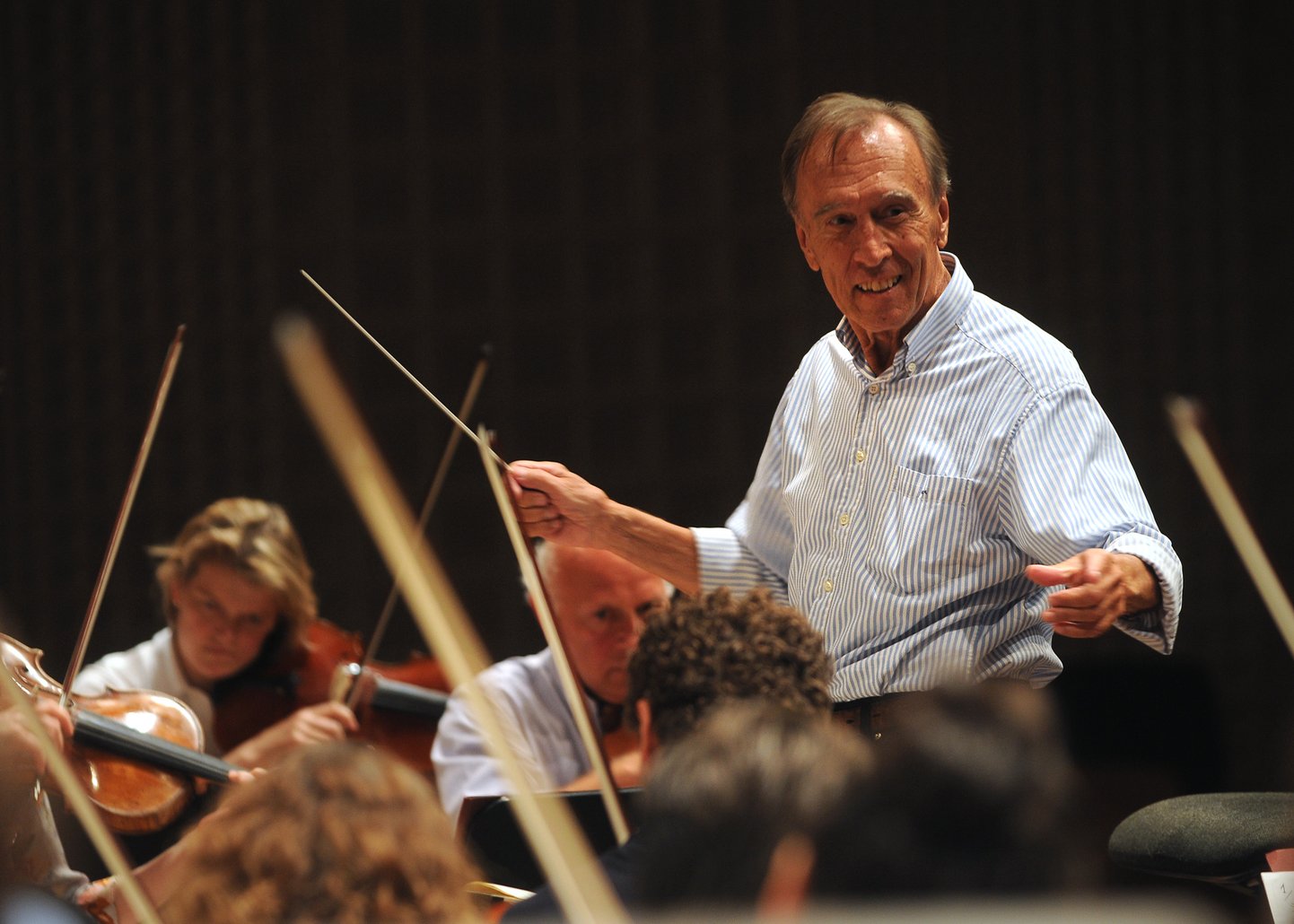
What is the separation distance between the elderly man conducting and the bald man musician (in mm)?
871

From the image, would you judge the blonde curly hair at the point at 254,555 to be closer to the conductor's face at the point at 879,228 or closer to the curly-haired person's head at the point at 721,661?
the conductor's face at the point at 879,228

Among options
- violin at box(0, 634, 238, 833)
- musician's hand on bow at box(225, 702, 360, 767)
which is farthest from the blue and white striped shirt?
musician's hand on bow at box(225, 702, 360, 767)

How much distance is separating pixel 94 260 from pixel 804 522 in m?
2.83

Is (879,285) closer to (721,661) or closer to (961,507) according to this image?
(961,507)

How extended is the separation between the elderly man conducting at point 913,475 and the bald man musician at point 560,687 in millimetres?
871

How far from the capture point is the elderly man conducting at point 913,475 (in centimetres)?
185

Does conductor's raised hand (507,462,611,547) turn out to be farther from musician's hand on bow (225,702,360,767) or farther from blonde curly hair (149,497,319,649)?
blonde curly hair (149,497,319,649)

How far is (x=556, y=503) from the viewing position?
208 cm

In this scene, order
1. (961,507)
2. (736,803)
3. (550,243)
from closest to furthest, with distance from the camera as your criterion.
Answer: (736,803)
(961,507)
(550,243)

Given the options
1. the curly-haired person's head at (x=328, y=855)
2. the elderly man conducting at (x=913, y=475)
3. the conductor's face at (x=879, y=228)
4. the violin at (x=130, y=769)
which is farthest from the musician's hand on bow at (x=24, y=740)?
the conductor's face at (x=879, y=228)

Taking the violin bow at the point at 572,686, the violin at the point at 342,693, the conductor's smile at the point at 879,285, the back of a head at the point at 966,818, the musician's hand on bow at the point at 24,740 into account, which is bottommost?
the violin at the point at 342,693

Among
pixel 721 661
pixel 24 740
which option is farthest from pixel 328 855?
pixel 24 740

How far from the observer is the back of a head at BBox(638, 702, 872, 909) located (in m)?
0.95

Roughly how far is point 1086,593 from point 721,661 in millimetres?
427
